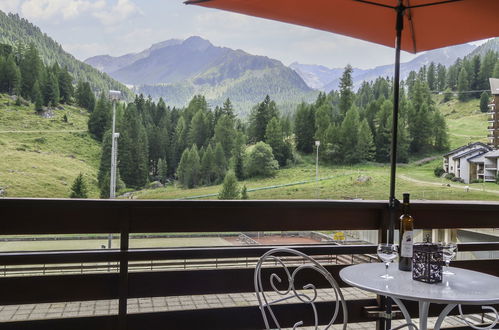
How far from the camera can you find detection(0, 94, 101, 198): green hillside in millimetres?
10297

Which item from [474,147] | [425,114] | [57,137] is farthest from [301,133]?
[57,137]

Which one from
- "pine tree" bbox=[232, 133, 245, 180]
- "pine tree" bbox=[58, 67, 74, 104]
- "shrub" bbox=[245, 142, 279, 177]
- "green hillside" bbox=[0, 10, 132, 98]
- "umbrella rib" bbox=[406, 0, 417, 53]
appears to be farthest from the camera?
"green hillside" bbox=[0, 10, 132, 98]

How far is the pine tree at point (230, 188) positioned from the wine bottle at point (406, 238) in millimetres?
8279

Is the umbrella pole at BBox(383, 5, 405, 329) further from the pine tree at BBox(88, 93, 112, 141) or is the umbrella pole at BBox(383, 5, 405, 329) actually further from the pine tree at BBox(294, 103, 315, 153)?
the pine tree at BBox(88, 93, 112, 141)

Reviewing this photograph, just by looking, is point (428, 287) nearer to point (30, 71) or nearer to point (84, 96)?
point (84, 96)

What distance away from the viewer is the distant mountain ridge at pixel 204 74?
12672mm

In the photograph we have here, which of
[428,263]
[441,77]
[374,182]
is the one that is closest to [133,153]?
[374,182]

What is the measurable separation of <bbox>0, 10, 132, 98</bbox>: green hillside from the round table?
400 inches

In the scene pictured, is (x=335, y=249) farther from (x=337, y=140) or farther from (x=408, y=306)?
(x=337, y=140)

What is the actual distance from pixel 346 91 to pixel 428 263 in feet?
39.7

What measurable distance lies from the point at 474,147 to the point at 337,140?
322 centimetres

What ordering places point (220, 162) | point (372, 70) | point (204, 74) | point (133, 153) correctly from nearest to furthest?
1. point (133, 153)
2. point (220, 162)
3. point (204, 74)
4. point (372, 70)

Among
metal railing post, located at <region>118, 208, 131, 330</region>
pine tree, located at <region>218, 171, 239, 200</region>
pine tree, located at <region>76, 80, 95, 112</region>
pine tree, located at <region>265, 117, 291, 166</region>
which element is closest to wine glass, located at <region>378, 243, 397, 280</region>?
metal railing post, located at <region>118, 208, 131, 330</region>

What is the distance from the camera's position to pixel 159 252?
168cm
